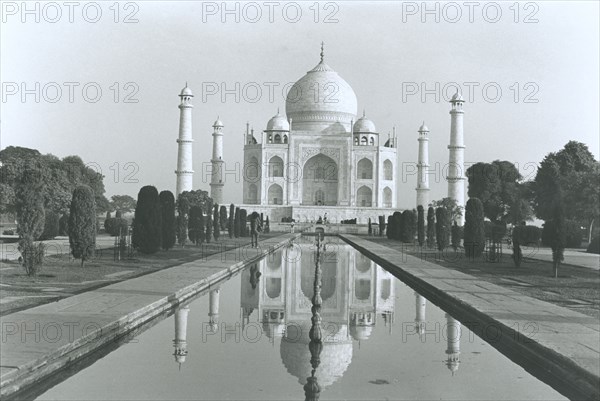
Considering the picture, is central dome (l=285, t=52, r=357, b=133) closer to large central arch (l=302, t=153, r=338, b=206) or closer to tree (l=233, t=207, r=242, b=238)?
large central arch (l=302, t=153, r=338, b=206)

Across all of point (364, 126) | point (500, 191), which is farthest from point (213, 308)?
point (364, 126)

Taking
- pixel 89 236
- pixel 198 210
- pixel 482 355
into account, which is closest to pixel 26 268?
pixel 89 236

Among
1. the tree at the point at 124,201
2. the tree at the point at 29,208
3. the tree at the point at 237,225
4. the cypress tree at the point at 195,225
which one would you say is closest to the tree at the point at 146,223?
the tree at the point at 29,208

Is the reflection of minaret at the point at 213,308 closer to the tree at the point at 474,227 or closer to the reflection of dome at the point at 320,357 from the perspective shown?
the reflection of dome at the point at 320,357

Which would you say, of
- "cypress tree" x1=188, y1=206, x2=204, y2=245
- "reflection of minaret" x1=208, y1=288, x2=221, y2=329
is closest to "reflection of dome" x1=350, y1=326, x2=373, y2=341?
"reflection of minaret" x1=208, y1=288, x2=221, y2=329

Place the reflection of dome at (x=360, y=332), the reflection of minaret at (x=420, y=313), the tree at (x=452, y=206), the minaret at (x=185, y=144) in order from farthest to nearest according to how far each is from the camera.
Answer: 1. the minaret at (x=185, y=144)
2. the tree at (x=452, y=206)
3. the reflection of minaret at (x=420, y=313)
4. the reflection of dome at (x=360, y=332)

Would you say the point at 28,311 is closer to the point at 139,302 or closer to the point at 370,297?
the point at 139,302

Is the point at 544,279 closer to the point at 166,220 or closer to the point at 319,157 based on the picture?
the point at 166,220
